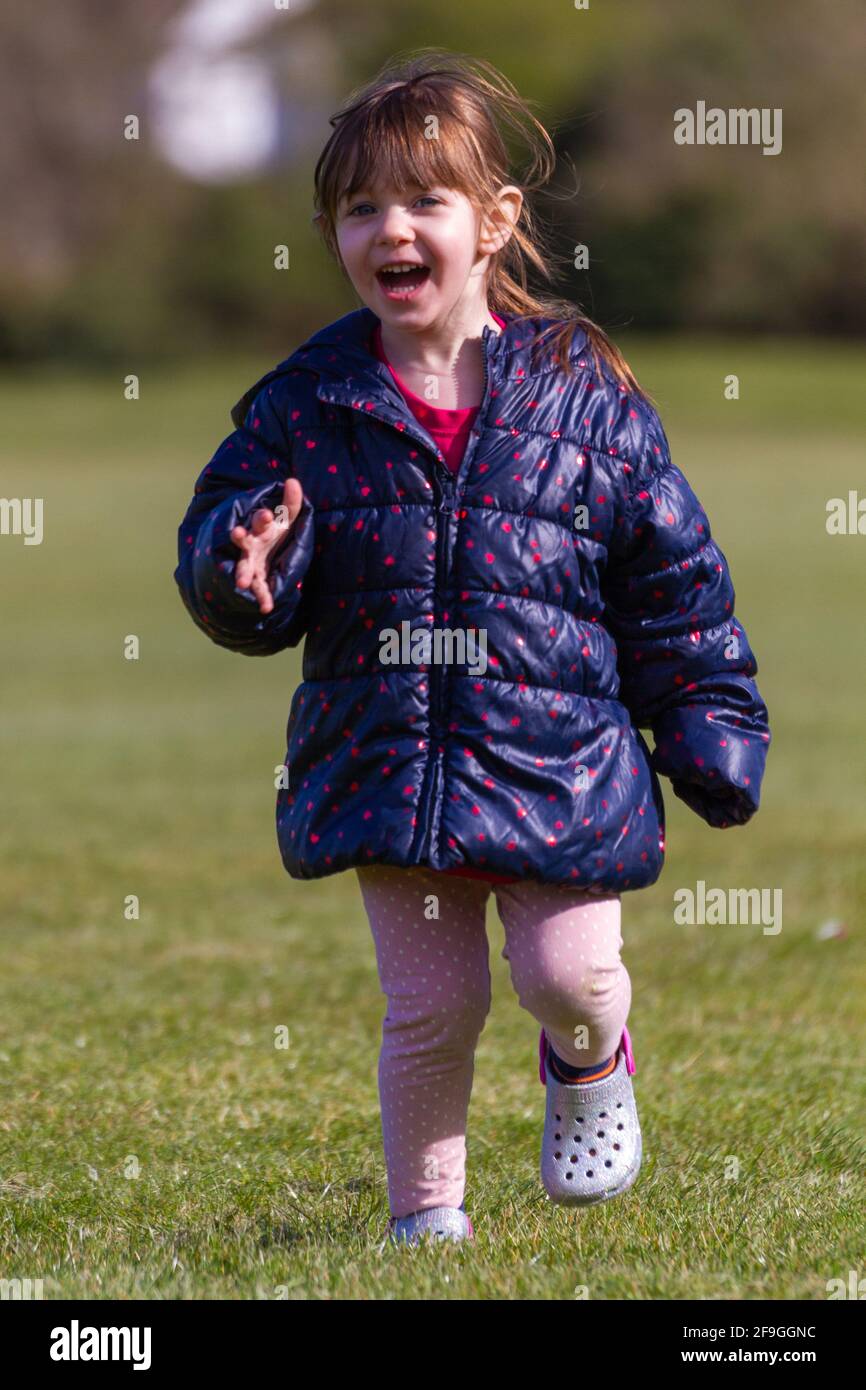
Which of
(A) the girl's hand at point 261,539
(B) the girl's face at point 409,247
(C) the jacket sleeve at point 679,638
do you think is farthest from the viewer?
(C) the jacket sleeve at point 679,638

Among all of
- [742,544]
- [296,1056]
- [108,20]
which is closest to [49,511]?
[742,544]

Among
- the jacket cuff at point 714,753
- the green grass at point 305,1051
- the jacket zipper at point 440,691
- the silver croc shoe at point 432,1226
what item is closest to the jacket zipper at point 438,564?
the jacket zipper at point 440,691

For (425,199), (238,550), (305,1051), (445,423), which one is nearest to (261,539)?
(238,550)

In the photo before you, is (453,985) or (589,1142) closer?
(453,985)

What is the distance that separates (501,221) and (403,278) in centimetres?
24

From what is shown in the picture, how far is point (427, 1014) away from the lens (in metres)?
3.61

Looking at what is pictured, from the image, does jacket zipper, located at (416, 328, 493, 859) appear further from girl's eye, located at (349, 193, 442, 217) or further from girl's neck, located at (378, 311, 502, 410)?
girl's eye, located at (349, 193, 442, 217)

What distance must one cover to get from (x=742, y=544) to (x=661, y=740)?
1872 centimetres

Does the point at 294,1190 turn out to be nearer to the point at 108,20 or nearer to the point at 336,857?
the point at 336,857

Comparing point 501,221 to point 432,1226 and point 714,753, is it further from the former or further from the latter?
point 432,1226

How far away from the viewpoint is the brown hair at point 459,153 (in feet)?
11.6

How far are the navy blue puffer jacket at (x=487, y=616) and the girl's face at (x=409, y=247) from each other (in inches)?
4.6

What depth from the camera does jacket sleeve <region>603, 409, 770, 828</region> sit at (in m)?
3.63

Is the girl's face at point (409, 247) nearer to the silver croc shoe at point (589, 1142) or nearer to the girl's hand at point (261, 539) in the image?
the girl's hand at point (261, 539)
